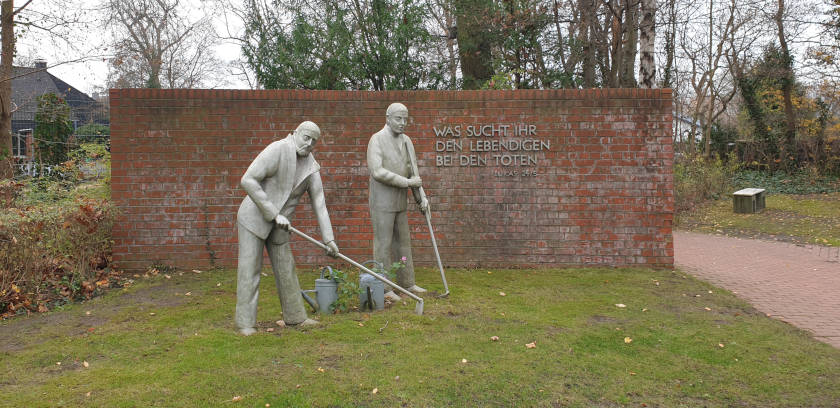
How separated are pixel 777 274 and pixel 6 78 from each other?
14359mm

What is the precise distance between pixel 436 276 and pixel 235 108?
3.72 meters

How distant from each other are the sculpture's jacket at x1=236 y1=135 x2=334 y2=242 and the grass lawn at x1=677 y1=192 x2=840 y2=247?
36.3ft

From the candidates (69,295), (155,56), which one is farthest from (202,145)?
(155,56)

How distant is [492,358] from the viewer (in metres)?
4.47

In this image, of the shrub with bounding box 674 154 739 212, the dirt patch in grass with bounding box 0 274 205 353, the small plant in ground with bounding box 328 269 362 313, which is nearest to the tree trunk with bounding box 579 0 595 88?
the shrub with bounding box 674 154 739 212

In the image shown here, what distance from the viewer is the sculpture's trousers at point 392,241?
20.7 ft

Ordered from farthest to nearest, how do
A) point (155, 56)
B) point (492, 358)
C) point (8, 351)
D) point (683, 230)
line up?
point (155, 56), point (683, 230), point (8, 351), point (492, 358)

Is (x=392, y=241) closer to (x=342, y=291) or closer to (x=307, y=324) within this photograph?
(x=342, y=291)

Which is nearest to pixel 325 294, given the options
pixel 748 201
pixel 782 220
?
pixel 782 220

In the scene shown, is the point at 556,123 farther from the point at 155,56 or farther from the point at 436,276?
the point at 155,56

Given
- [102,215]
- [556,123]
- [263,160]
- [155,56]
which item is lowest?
[102,215]

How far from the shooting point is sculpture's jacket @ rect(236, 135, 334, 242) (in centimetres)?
480

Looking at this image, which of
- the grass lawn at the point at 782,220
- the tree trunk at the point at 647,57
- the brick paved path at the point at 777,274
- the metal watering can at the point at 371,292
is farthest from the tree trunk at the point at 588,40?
the metal watering can at the point at 371,292

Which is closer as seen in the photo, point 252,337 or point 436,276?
point 252,337
